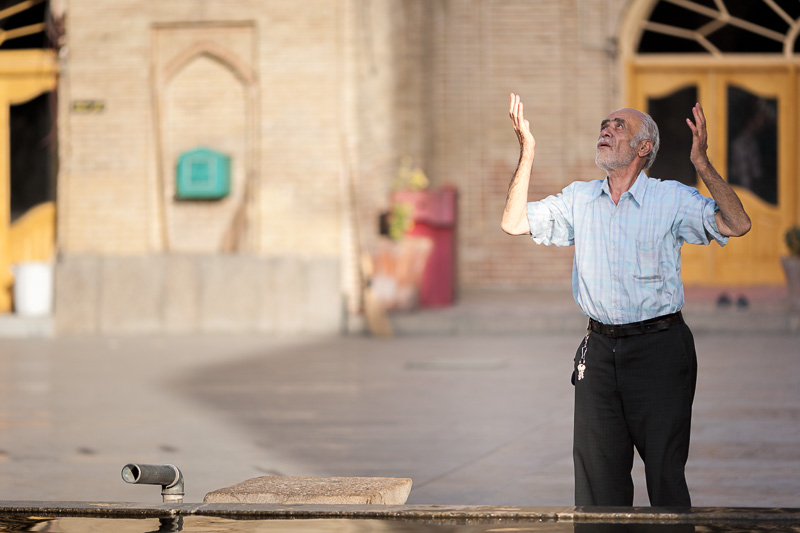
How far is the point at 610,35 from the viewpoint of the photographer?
1852 cm

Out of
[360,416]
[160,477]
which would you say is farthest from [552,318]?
[160,477]

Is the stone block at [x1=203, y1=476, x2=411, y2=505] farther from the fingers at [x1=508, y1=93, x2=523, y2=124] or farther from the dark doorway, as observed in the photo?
the dark doorway

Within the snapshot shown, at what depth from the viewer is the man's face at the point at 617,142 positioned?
483cm

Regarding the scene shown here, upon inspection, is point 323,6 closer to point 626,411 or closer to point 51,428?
point 51,428

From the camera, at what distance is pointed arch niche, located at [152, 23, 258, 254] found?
1582 cm

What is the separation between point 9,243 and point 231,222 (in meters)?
2.84

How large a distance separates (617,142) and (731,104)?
1429cm

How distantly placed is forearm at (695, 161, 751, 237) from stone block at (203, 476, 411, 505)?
4.76 feet

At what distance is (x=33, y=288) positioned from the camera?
53.1 ft

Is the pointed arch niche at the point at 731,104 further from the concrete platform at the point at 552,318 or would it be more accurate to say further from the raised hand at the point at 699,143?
the raised hand at the point at 699,143

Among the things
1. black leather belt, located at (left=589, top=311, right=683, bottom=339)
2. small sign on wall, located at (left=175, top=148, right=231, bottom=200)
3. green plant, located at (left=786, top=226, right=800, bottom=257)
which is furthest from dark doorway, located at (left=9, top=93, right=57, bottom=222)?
black leather belt, located at (left=589, top=311, right=683, bottom=339)

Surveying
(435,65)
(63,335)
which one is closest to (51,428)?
(63,335)

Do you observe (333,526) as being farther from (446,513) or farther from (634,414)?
(634,414)

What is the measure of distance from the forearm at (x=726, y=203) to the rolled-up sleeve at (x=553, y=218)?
19.1 inches
